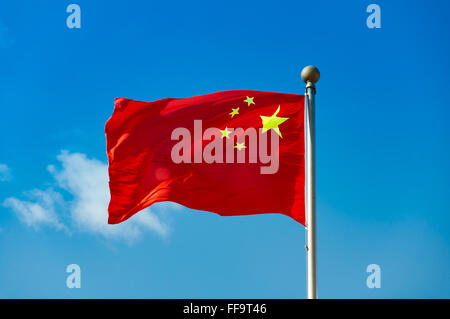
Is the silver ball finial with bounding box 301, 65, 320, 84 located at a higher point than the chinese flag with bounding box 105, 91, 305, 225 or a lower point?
higher

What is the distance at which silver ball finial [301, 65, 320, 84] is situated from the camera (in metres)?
15.3

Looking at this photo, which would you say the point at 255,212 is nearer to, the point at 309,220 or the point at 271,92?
the point at 309,220

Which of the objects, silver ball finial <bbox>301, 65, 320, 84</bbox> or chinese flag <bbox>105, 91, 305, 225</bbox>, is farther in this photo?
chinese flag <bbox>105, 91, 305, 225</bbox>

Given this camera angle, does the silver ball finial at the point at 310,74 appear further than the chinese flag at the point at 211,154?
No

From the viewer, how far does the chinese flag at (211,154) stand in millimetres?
16078

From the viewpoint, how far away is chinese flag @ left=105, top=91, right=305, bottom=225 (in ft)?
52.7

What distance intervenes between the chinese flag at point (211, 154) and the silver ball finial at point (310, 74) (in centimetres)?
110

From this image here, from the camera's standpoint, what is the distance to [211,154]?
1672 centimetres

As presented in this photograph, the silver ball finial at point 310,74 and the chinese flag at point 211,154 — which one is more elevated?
the silver ball finial at point 310,74

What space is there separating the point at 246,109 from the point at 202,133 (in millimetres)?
1297

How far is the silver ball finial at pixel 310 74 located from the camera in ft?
50.3

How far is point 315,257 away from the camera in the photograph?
46.4ft

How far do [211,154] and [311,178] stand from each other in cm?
315
